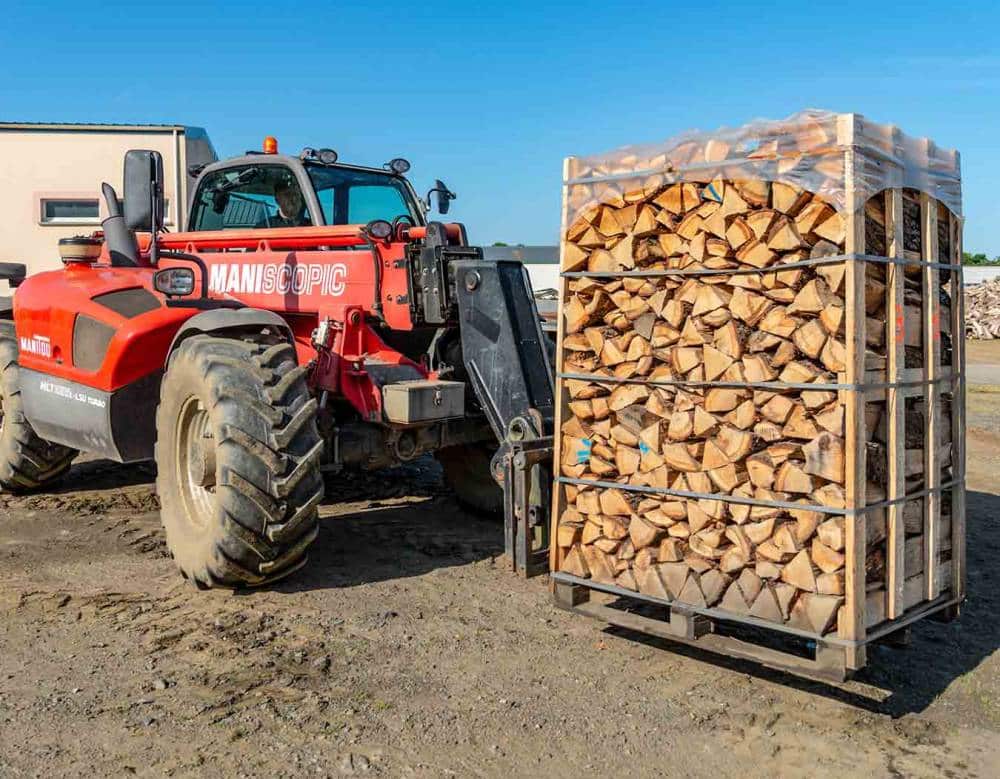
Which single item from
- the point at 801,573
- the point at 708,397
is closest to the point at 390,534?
the point at 708,397

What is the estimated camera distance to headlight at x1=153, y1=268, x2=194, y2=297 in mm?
6024

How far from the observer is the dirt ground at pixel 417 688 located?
12.1 feet

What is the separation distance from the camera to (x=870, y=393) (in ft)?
13.0

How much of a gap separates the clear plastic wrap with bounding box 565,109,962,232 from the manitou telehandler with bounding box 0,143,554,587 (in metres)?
1.31

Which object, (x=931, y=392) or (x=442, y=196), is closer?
(x=931, y=392)

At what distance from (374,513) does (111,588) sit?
2163mm

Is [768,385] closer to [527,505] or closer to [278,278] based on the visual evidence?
[527,505]

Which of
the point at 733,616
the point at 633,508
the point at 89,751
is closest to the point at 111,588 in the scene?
the point at 89,751

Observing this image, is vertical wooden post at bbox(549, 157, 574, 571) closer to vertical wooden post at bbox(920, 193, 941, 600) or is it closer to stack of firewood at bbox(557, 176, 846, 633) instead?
stack of firewood at bbox(557, 176, 846, 633)

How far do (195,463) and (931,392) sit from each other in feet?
12.6

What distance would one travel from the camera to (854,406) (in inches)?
151

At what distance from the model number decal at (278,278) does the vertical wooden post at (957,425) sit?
Answer: 3.30 meters

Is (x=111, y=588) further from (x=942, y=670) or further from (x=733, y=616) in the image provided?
(x=942, y=670)

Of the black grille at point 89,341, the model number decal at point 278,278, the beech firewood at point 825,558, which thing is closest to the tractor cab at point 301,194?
the model number decal at point 278,278
